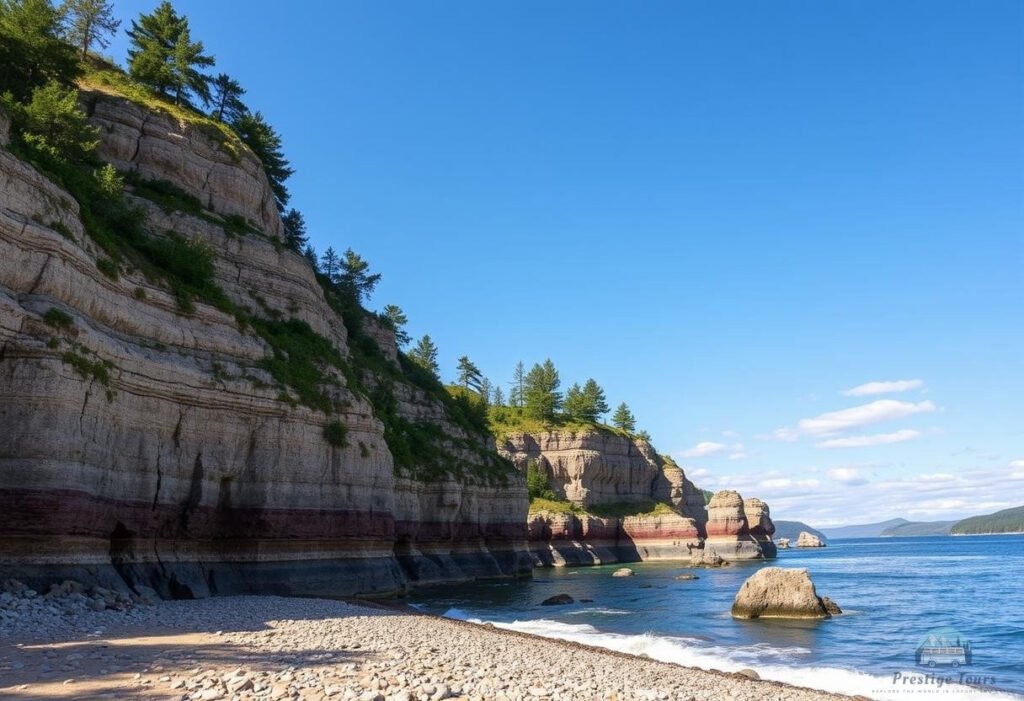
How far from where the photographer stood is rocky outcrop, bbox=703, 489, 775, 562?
10931cm

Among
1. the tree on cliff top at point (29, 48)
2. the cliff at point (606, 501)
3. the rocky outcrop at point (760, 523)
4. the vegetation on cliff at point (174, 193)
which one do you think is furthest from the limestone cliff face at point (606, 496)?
the tree on cliff top at point (29, 48)

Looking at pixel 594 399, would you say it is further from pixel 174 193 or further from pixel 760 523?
pixel 174 193

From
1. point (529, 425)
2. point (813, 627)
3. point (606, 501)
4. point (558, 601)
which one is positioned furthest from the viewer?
point (529, 425)

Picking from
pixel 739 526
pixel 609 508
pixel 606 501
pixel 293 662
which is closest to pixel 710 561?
pixel 739 526

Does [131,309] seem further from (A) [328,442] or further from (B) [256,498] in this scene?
(A) [328,442]

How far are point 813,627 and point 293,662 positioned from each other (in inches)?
958

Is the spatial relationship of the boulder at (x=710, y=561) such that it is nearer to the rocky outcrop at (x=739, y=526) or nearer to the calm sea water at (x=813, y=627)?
the rocky outcrop at (x=739, y=526)

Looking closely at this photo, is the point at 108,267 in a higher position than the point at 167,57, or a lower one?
lower

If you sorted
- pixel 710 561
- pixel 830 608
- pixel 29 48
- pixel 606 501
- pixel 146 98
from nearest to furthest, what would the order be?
pixel 830 608 < pixel 29 48 < pixel 146 98 < pixel 710 561 < pixel 606 501

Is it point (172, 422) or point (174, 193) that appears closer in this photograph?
point (172, 422)

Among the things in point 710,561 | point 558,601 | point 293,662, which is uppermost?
point 293,662

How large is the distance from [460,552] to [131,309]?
40.8 meters

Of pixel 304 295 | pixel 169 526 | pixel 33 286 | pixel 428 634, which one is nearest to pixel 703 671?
pixel 428 634

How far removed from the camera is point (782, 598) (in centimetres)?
3359
